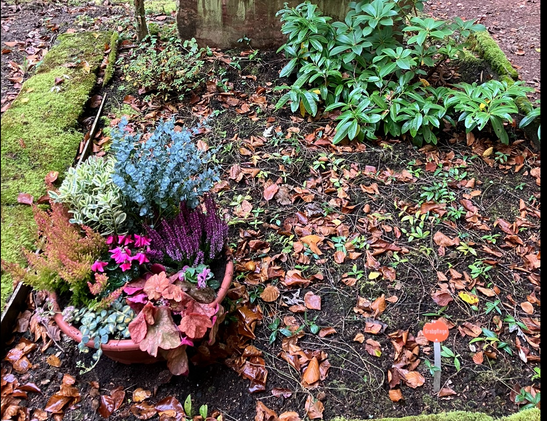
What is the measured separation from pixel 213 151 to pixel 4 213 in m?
1.53

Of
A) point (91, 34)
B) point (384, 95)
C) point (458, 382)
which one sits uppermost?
point (91, 34)

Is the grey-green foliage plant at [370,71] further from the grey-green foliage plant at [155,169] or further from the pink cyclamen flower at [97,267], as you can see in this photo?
the pink cyclamen flower at [97,267]

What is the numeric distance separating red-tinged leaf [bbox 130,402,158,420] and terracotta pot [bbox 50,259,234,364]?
20cm

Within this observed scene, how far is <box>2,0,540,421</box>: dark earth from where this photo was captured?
2131 mm

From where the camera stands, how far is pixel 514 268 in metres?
2.73

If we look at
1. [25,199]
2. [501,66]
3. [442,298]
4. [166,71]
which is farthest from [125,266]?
[501,66]

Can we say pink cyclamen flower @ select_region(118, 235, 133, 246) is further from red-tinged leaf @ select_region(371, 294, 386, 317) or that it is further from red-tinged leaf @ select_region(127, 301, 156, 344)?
red-tinged leaf @ select_region(371, 294, 386, 317)

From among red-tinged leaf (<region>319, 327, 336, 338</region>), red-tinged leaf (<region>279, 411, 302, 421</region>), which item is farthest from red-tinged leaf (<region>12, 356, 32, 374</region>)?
red-tinged leaf (<region>319, 327, 336, 338</region>)

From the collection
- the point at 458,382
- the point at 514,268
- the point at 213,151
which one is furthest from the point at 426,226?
the point at 213,151

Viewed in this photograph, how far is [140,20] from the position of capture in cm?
427

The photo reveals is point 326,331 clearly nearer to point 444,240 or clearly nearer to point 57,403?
point 444,240

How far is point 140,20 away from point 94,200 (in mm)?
2739

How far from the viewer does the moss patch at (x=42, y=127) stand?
2.59 m

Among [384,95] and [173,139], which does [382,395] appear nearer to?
[173,139]
